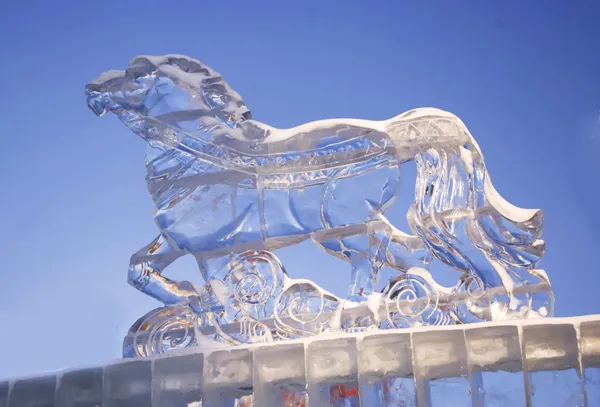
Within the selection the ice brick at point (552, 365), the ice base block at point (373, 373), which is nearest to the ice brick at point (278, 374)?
the ice base block at point (373, 373)

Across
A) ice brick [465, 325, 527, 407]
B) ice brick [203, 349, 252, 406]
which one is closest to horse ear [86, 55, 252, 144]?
ice brick [203, 349, 252, 406]

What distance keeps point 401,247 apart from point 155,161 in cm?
159

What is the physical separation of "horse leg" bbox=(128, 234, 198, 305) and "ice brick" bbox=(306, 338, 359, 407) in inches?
42.5

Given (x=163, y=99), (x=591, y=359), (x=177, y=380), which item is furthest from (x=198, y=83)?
(x=591, y=359)

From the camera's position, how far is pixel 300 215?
14.4 feet

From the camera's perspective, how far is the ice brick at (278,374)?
3.73m

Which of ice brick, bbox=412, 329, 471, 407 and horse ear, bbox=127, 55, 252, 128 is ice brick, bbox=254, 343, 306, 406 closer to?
ice brick, bbox=412, 329, 471, 407

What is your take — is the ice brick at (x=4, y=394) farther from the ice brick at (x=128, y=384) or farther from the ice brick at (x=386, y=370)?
the ice brick at (x=386, y=370)

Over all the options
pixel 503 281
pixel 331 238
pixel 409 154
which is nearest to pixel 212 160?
pixel 331 238

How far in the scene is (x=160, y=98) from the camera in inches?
176

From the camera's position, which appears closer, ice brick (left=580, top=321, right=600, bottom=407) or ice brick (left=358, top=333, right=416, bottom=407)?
ice brick (left=580, top=321, right=600, bottom=407)

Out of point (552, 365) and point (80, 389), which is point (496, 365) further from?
point (80, 389)

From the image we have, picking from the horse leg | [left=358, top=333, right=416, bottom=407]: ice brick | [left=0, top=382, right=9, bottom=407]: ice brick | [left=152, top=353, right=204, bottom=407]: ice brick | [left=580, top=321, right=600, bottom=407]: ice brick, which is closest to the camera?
[left=580, top=321, right=600, bottom=407]: ice brick

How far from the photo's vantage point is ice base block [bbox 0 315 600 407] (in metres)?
3.50
